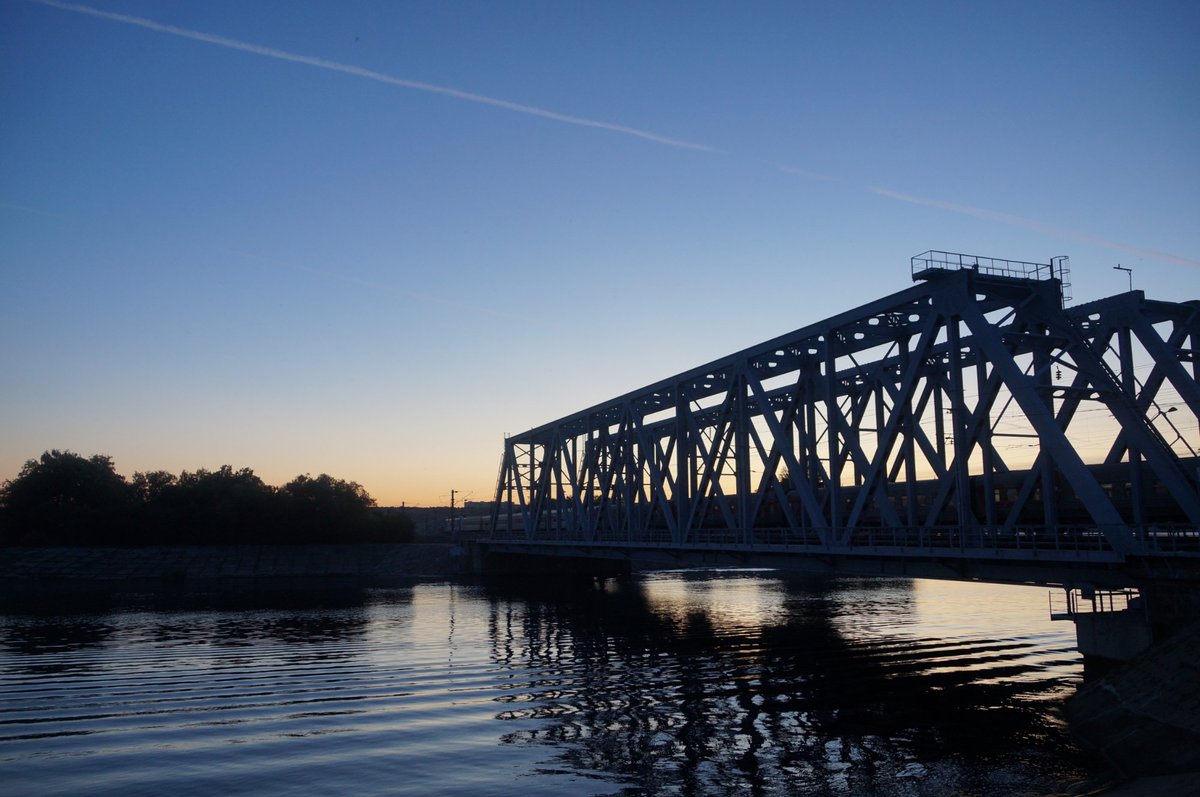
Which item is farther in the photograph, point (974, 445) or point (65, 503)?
point (65, 503)

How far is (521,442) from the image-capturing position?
97.8 metres

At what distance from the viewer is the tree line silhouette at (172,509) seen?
104m

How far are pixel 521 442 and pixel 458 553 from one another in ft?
52.0

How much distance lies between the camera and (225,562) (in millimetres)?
100188

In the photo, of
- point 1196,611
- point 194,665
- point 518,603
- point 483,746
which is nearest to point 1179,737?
point 1196,611

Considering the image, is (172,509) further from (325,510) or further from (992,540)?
(992,540)

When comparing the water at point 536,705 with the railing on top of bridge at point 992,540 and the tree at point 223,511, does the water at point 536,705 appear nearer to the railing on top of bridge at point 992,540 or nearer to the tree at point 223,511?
the railing on top of bridge at point 992,540

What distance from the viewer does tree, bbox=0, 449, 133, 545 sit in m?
103

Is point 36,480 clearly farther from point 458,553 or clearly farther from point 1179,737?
point 1179,737

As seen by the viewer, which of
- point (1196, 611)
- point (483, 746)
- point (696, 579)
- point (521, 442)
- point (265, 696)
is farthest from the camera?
point (696, 579)

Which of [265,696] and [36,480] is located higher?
[36,480]

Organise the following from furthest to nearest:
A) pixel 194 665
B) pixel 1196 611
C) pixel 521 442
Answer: pixel 521 442 → pixel 194 665 → pixel 1196 611

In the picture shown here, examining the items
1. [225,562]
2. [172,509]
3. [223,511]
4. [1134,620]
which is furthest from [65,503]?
[1134,620]

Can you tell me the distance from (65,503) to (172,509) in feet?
43.0
